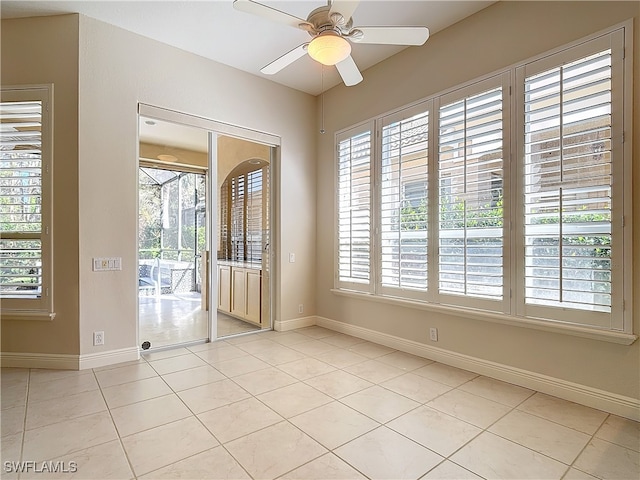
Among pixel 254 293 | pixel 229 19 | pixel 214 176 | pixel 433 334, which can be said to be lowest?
pixel 433 334

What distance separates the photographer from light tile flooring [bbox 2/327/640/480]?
182 centimetres

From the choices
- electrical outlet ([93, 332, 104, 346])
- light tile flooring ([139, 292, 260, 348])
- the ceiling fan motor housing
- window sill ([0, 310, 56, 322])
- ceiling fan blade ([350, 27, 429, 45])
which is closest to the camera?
the ceiling fan motor housing

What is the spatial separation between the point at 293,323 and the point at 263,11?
12.0 ft

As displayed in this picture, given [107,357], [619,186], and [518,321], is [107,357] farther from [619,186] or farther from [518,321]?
[619,186]

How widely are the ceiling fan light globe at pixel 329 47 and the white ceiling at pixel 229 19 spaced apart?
1.14 meters

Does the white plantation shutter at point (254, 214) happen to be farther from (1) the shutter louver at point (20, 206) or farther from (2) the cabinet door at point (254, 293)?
(1) the shutter louver at point (20, 206)

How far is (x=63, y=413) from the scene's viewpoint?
2363 millimetres

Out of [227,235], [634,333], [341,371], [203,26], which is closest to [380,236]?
[341,371]

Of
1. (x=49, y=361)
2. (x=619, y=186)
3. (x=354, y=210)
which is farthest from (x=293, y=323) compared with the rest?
(x=619, y=186)

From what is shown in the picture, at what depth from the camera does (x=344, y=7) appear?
204 centimetres

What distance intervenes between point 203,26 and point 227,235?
229 cm

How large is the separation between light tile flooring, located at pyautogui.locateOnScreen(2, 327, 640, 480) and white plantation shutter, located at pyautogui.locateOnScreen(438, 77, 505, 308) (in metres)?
0.88

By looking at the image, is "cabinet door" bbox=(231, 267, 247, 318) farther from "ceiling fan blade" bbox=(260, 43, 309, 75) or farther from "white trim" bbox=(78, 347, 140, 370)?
"ceiling fan blade" bbox=(260, 43, 309, 75)

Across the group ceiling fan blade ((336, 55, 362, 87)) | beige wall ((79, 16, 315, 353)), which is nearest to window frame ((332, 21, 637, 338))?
ceiling fan blade ((336, 55, 362, 87))
